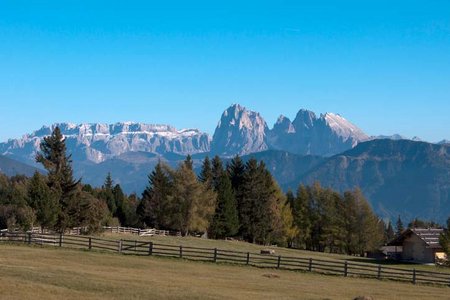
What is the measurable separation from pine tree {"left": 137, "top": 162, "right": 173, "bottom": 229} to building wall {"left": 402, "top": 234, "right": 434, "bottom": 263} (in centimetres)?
3680

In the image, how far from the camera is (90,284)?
35750mm

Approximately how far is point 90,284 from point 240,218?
236 ft

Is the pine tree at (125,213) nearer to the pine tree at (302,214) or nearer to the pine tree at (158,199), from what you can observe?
the pine tree at (158,199)

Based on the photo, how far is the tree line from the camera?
84.8 meters

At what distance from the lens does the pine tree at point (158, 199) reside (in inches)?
4000

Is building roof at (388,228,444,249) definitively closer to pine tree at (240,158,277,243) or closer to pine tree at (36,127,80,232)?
pine tree at (240,158,277,243)

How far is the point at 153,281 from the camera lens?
132ft

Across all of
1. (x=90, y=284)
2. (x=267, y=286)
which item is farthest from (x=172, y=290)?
(x=267, y=286)

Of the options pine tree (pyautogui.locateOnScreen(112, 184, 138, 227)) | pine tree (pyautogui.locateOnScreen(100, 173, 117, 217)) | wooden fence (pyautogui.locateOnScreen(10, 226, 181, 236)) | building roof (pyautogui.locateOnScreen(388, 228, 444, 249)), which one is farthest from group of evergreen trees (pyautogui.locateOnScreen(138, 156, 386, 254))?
building roof (pyautogui.locateOnScreen(388, 228, 444, 249))

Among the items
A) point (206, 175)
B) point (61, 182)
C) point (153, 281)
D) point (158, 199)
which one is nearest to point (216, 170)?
point (206, 175)

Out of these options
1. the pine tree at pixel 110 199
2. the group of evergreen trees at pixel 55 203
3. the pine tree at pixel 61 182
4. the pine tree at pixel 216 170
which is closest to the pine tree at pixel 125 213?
the pine tree at pixel 110 199

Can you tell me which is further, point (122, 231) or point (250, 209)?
point (250, 209)

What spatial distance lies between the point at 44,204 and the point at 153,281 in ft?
146

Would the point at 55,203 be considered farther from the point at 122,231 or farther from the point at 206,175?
the point at 206,175
